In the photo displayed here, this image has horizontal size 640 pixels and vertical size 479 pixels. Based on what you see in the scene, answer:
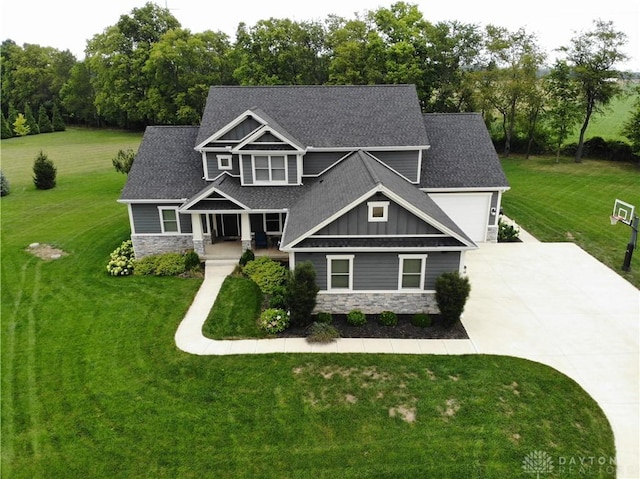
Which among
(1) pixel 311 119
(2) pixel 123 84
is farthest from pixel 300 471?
(2) pixel 123 84

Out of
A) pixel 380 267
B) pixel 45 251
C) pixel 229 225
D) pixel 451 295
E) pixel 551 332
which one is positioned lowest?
pixel 551 332

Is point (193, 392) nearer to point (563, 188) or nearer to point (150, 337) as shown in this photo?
point (150, 337)

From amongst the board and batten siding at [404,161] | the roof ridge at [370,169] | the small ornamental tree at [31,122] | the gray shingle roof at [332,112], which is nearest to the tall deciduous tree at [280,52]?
the gray shingle roof at [332,112]

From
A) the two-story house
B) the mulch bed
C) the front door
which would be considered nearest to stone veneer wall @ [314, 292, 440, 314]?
the two-story house

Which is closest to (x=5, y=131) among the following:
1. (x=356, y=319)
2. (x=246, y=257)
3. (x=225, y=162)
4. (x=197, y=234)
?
(x=225, y=162)

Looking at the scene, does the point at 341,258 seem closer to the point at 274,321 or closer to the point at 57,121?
the point at 274,321
